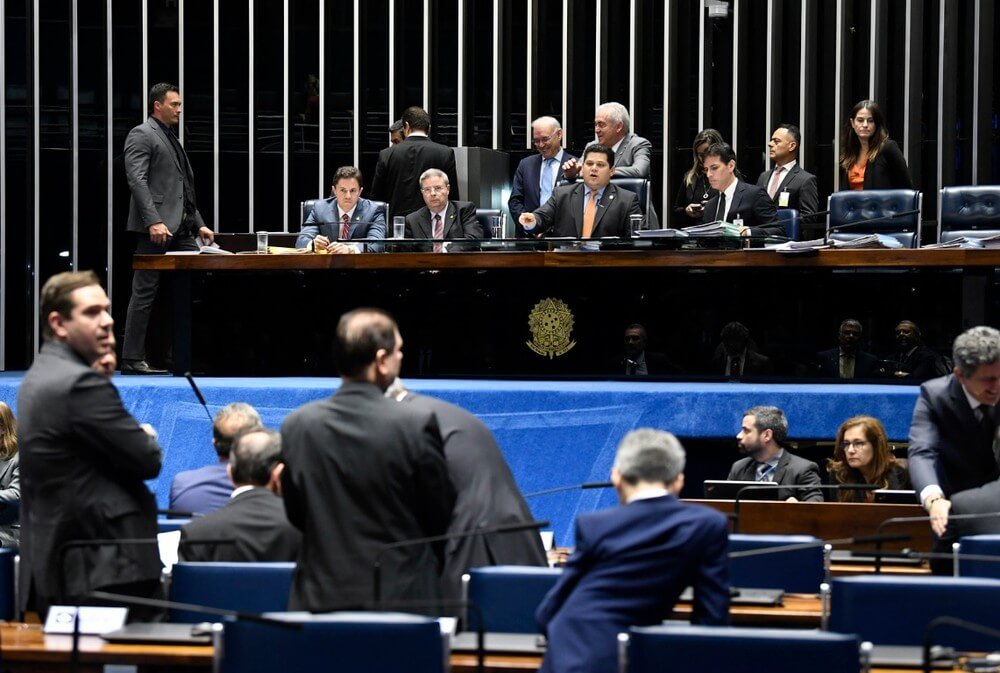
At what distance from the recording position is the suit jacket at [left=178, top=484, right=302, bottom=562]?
3.84m

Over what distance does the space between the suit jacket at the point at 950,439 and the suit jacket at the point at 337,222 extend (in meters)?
3.46

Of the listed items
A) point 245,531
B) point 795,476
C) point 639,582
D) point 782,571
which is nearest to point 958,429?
point 782,571

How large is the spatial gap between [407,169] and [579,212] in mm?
1330

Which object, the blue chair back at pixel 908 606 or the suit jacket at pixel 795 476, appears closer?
the blue chair back at pixel 908 606

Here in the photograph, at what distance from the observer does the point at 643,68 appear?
10.8 m

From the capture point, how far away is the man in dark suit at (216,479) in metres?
4.50

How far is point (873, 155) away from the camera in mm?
7961

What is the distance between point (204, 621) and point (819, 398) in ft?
11.4

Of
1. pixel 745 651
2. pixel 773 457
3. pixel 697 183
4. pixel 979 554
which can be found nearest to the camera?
pixel 745 651

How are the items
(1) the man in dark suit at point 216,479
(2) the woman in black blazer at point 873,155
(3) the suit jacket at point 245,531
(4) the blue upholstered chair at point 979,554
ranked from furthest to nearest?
(2) the woman in black blazer at point 873,155
(1) the man in dark suit at point 216,479
(3) the suit jacket at point 245,531
(4) the blue upholstered chair at point 979,554

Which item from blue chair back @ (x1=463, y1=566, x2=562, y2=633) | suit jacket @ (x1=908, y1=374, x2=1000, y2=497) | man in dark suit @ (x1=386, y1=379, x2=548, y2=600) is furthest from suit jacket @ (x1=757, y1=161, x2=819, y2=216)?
blue chair back @ (x1=463, y1=566, x2=562, y2=633)

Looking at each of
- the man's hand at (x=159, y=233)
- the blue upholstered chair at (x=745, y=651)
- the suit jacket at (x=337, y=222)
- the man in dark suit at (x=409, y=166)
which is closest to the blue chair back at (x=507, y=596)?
the blue upholstered chair at (x=745, y=651)

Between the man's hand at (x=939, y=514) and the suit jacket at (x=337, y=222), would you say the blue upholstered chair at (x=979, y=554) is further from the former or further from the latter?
the suit jacket at (x=337, y=222)

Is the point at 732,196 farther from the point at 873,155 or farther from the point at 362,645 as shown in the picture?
the point at 362,645
